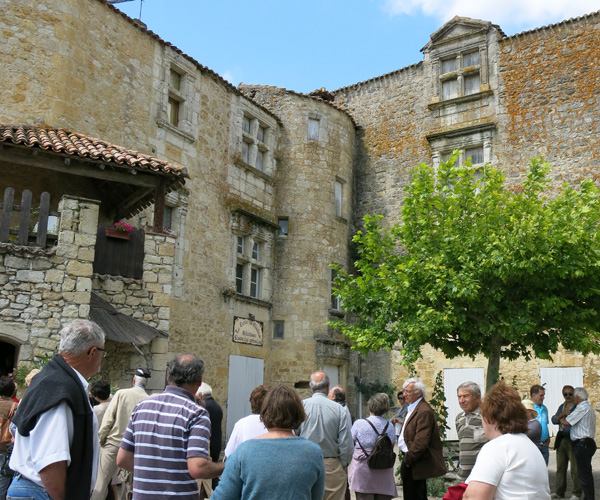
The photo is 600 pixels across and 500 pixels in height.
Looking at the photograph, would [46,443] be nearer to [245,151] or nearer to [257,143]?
[245,151]

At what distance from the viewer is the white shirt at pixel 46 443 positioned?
2682 millimetres

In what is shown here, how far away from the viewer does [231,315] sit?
1487 centimetres

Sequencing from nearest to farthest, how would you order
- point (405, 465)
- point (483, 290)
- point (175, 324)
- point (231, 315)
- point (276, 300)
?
point (405, 465)
point (483, 290)
point (175, 324)
point (231, 315)
point (276, 300)

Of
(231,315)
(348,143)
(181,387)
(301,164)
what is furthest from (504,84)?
(181,387)

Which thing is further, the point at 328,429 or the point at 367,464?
the point at 367,464

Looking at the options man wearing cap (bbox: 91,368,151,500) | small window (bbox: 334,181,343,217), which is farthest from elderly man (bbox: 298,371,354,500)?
small window (bbox: 334,181,343,217)

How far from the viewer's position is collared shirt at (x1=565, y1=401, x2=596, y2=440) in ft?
27.1

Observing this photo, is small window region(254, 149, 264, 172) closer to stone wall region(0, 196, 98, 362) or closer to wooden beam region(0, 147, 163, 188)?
wooden beam region(0, 147, 163, 188)

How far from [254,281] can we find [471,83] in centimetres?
818

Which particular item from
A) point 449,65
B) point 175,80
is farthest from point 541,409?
point 449,65

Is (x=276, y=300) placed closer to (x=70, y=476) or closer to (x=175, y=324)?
(x=175, y=324)

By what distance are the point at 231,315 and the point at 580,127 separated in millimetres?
9837

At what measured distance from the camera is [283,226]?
666 inches

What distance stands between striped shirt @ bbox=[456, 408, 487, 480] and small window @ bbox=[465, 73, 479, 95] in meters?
13.9
